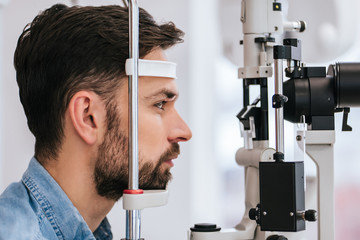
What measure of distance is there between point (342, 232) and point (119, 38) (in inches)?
64.9

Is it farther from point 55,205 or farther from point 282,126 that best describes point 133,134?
point 282,126

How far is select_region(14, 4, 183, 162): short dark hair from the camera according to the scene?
127 centimetres

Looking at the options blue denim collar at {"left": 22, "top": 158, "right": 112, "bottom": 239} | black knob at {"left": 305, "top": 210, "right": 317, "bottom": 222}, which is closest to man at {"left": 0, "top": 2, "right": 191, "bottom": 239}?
blue denim collar at {"left": 22, "top": 158, "right": 112, "bottom": 239}

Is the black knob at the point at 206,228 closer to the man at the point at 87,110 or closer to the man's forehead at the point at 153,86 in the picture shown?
the man at the point at 87,110

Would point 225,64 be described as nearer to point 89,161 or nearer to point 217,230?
point 217,230

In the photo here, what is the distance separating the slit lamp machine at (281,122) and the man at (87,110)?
3.6 inches

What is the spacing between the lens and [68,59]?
1272 millimetres

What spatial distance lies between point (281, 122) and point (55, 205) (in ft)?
1.77

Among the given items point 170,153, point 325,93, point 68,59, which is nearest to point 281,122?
point 325,93

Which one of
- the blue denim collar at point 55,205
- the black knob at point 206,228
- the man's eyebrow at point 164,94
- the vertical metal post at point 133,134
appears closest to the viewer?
the vertical metal post at point 133,134

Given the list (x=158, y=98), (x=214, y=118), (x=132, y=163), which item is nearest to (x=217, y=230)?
(x=158, y=98)

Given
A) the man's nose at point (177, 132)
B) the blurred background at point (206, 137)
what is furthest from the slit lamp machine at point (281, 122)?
the blurred background at point (206, 137)

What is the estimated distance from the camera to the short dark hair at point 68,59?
127 centimetres

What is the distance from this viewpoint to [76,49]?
50.1 inches
